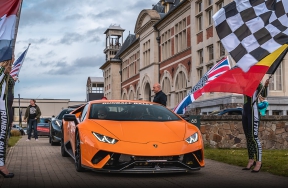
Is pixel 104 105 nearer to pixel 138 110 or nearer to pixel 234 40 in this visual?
pixel 138 110

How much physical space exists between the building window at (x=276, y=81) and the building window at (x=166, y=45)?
15.7 m

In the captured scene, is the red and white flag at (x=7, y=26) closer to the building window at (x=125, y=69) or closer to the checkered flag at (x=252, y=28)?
the checkered flag at (x=252, y=28)

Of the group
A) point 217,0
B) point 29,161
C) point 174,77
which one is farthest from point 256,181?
point 174,77

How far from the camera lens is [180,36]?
4016 centimetres

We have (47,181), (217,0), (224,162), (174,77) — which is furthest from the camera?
(174,77)

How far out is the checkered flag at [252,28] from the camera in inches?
283

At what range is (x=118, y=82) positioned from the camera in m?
67.7

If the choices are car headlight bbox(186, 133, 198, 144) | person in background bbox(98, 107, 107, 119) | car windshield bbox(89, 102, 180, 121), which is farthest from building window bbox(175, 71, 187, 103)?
car headlight bbox(186, 133, 198, 144)

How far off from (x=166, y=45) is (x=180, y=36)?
426 cm

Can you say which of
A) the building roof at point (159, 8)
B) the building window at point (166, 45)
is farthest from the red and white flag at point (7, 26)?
the building roof at point (159, 8)

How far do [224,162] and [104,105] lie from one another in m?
3.07

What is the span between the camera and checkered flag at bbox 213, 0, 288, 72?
719 centimetres

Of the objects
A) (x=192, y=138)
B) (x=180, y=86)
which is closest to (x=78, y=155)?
(x=192, y=138)

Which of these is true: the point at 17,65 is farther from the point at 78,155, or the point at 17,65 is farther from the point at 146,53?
the point at 146,53
